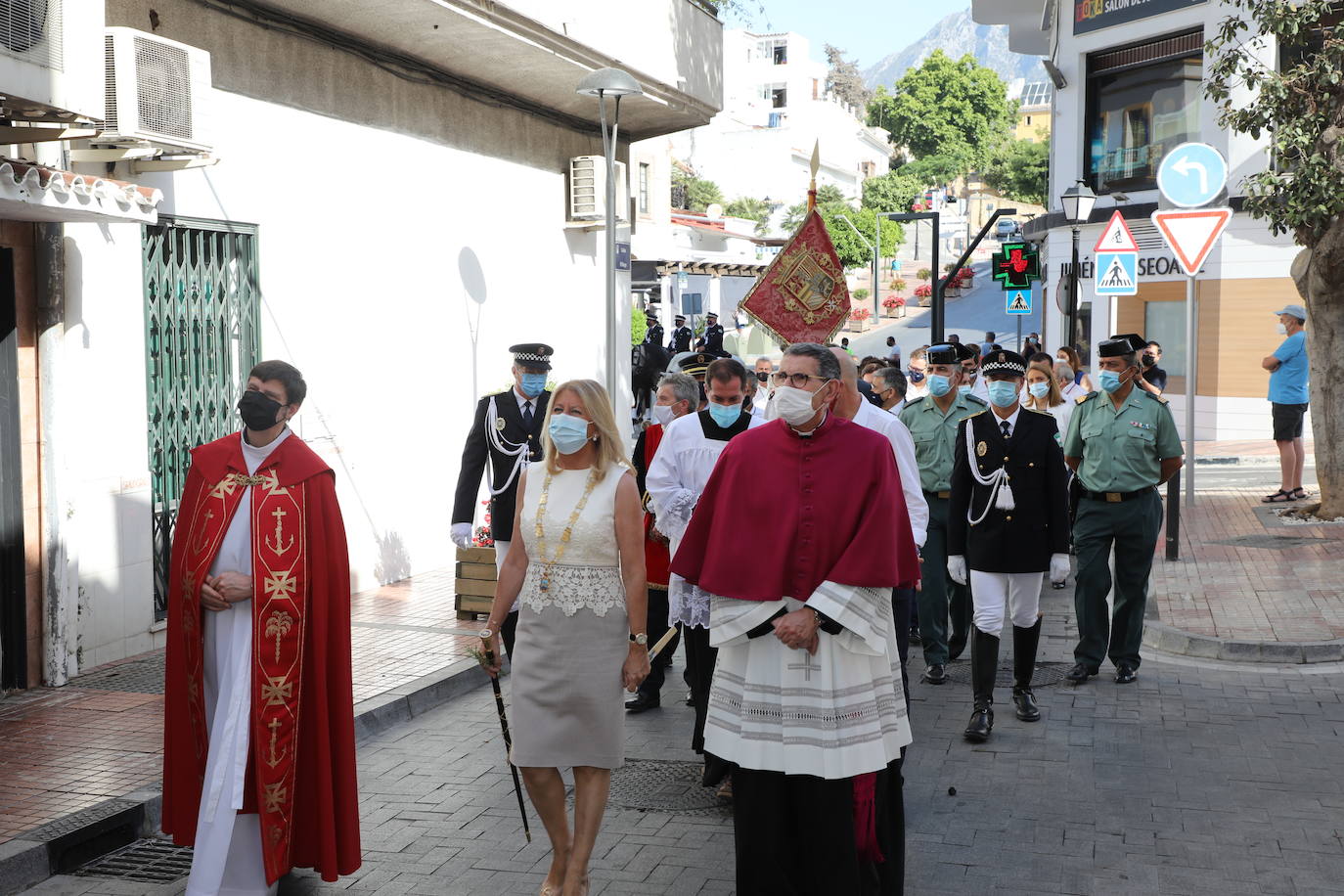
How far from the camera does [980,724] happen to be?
7070 millimetres

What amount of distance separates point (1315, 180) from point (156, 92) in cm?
1040

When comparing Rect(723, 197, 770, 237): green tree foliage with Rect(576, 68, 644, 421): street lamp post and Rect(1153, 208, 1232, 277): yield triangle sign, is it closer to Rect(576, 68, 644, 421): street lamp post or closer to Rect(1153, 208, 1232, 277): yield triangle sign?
Rect(1153, 208, 1232, 277): yield triangle sign

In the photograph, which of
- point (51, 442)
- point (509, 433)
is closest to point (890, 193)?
point (509, 433)

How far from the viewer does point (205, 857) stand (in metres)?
4.81

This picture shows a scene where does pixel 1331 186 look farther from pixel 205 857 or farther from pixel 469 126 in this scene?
pixel 205 857

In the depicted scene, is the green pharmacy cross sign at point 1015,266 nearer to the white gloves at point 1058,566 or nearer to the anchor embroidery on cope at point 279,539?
the white gloves at point 1058,566

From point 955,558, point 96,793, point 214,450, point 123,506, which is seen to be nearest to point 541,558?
point 214,450

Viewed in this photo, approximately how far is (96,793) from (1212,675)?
21.0 feet

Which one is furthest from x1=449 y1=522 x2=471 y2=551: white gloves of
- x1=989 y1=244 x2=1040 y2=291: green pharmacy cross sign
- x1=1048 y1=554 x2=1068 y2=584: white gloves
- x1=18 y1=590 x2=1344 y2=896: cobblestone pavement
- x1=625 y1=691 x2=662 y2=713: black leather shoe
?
x1=989 y1=244 x2=1040 y2=291: green pharmacy cross sign

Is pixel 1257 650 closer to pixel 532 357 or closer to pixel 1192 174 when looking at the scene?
pixel 1192 174

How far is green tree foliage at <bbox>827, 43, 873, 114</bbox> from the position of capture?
381 ft

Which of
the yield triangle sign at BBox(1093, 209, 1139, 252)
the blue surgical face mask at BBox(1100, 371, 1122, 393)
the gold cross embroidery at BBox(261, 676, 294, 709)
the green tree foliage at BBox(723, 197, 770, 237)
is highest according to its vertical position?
the green tree foliage at BBox(723, 197, 770, 237)

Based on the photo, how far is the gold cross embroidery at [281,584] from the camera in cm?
489

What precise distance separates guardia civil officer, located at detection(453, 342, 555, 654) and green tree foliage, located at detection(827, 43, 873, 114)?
111652 millimetres
